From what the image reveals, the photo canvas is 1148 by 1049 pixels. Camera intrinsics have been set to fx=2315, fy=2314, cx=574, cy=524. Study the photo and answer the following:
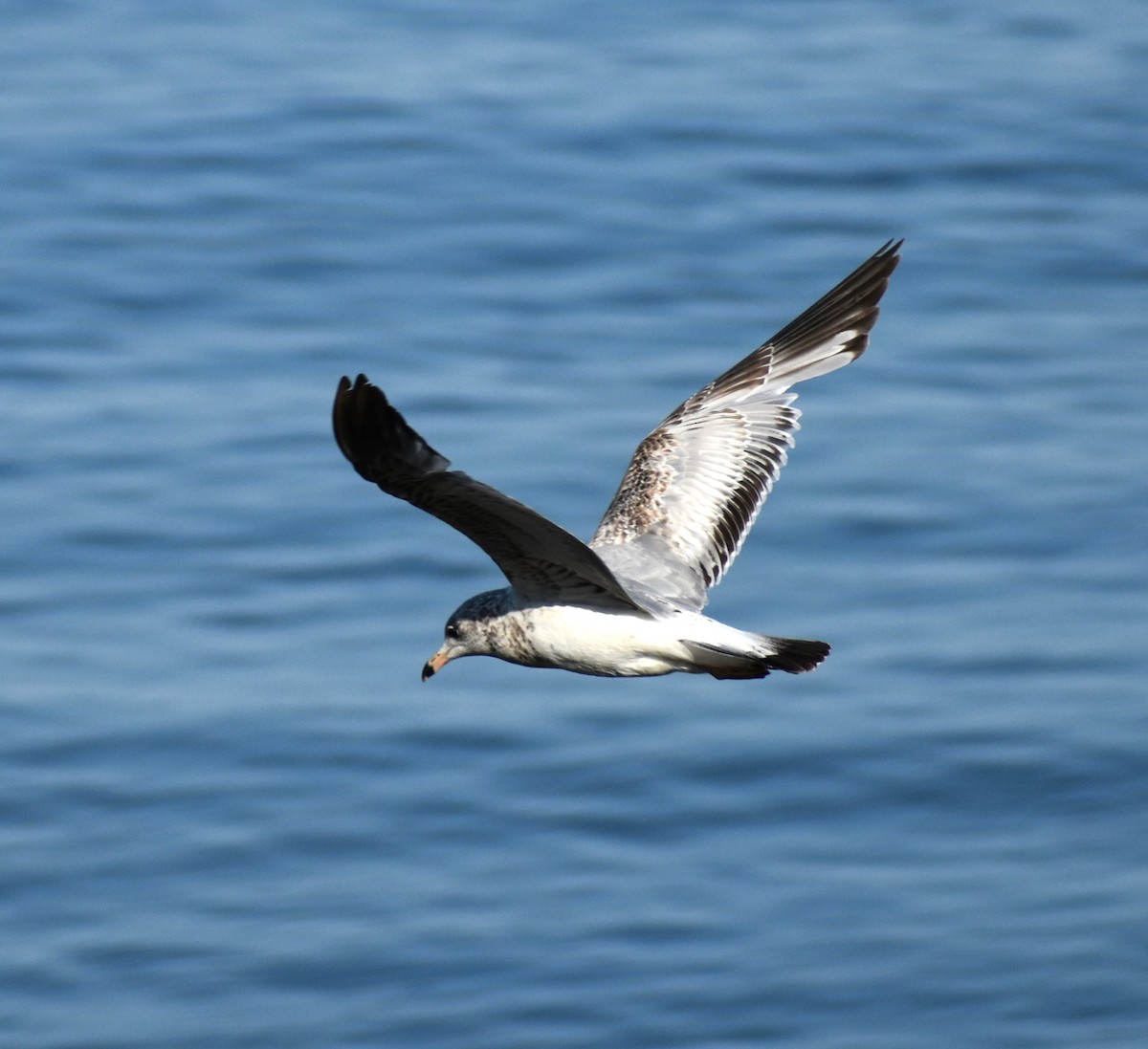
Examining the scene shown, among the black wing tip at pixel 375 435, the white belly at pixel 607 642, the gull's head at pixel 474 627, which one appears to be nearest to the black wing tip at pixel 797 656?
the white belly at pixel 607 642

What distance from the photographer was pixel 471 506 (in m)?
7.97

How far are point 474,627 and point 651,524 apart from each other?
132 centimetres

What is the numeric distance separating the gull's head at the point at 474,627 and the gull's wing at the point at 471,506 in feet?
0.57

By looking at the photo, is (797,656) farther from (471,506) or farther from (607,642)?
(471,506)

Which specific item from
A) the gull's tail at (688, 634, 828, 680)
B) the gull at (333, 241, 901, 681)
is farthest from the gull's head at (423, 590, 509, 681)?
the gull's tail at (688, 634, 828, 680)

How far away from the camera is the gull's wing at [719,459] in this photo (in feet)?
32.8

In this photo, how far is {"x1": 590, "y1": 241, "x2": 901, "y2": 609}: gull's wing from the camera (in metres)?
9.99

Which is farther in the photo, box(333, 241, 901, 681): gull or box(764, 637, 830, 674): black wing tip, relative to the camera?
box(764, 637, 830, 674): black wing tip

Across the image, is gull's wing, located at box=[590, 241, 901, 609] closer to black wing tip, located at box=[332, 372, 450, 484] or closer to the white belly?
the white belly

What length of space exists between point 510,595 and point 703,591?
1136 millimetres

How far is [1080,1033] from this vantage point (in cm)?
1241

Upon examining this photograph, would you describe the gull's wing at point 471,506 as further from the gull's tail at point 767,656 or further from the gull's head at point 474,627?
the gull's tail at point 767,656

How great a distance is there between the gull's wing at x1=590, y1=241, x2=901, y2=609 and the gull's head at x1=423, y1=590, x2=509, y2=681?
68 cm

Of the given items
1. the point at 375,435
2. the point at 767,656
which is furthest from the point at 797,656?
the point at 375,435
